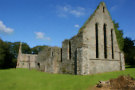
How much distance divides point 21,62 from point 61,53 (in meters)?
29.8

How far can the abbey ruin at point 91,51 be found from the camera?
50.0 ft

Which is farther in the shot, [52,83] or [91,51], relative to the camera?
[91,51]

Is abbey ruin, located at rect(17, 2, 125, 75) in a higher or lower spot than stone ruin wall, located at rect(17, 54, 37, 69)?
higher

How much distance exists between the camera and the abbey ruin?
600 inches

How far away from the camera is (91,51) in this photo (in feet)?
53.5

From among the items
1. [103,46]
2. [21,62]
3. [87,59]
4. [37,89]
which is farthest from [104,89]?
[21,62]

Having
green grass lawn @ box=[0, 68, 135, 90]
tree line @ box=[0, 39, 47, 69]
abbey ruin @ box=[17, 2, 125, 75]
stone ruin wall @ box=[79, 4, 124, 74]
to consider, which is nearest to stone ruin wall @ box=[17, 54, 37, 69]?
tree line @ box=[0, 39, 47, 69]

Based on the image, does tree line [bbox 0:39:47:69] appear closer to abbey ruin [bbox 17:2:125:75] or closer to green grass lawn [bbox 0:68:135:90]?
abbey ruin [bbox 17:2:125:75]

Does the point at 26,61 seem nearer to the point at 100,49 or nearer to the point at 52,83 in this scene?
the point at 100,49

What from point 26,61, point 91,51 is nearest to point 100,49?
point 91,51

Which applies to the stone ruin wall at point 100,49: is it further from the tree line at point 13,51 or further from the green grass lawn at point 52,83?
the tree line at point 13,51

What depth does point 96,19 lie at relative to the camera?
1767cm

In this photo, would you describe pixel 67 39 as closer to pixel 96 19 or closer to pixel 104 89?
pixel 96 19

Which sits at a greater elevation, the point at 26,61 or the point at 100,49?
the point at 100,49
